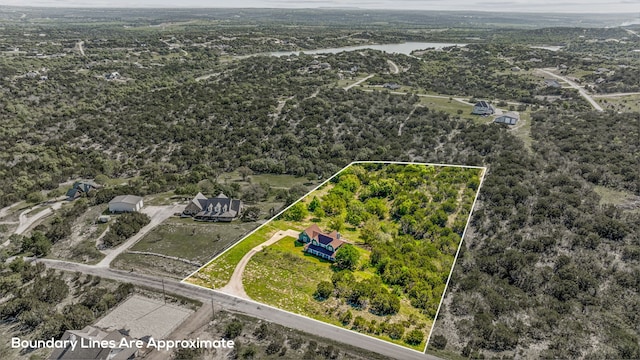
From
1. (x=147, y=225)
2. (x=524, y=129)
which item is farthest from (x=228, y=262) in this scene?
(x=524, y=129)

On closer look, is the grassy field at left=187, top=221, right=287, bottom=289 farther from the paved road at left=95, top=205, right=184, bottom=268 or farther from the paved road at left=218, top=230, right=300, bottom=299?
the paved road at left=95, top=205, right=184, bottom=268

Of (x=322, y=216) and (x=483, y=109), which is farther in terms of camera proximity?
(x=483, y=109)

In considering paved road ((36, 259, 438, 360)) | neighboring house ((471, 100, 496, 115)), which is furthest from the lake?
paved road ((36, 259, 438, 360))

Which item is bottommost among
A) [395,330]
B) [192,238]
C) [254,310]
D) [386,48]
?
[254,310]

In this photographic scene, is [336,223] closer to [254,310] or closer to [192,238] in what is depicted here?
[254,310]

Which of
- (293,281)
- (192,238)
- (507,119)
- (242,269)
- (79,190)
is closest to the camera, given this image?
(242,269)
